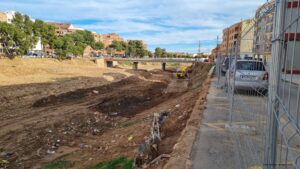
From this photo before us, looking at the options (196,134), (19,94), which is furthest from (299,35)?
(19,94)

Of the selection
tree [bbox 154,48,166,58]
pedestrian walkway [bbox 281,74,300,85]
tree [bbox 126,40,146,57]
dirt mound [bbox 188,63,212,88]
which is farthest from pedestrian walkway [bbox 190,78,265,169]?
tree [bbox 154,48,166,58]

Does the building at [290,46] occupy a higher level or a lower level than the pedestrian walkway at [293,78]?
higher

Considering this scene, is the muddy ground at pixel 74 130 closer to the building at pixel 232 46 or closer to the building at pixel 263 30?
the building at pixel 232 46

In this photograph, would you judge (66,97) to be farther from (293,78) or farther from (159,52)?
(159,52)

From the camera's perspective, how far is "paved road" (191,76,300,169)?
4508 mm

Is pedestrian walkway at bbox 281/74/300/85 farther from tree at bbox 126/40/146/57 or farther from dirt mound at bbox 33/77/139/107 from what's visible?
tree at bbox 126/40/146/57

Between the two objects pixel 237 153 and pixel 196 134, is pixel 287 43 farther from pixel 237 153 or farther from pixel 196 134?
pixel 196 134

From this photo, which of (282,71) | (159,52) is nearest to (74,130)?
(282,71)

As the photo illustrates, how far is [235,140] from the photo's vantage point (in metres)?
5.94

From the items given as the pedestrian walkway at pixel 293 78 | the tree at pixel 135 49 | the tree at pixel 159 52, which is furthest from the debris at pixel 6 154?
the tree at pixel 159 52

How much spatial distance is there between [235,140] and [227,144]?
35 centimetres

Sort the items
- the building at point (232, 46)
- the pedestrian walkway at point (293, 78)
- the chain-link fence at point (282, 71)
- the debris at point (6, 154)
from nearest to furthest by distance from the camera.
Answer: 1. the pedestrian walkway at point (293, 78)
2. the chain-link fence at point (282, 71)
3. the building at point (232, 46)
4. the debris at point (6, 154)

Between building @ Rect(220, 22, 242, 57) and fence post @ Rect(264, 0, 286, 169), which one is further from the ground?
building @ Rect(220, 22, 242, 57)

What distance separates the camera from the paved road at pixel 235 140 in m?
4.51
